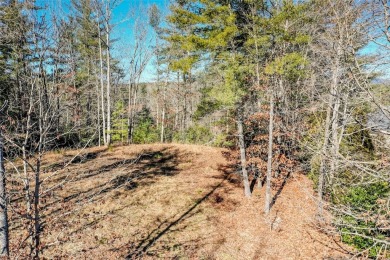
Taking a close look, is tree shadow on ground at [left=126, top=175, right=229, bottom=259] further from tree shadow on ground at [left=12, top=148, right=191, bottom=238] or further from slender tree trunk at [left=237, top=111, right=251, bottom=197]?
slender tree trunk at [left=237, top=111, right=251, bottom=197]

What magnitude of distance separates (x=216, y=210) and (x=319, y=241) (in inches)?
175

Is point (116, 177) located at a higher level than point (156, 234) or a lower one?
higher

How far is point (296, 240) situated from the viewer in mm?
9688

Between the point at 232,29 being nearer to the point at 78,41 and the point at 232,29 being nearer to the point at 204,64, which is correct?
the point at 204,64

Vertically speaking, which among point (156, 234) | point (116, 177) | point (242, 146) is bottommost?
point (156, 234)

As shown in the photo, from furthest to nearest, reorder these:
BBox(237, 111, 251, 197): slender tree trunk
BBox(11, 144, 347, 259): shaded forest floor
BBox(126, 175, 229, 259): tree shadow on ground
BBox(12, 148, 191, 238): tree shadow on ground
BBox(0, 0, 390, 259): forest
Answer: BBox(237, 111, 251, 197): slender tree trunk
BBox(12, 148, 191, 238): tree shadow on ground
BBox(11, 144, 347, 259): shaded forest floor
BBox(126, 175, 229, 259): tree shadow on ground
BBox(0, 0, 390, 259): forest

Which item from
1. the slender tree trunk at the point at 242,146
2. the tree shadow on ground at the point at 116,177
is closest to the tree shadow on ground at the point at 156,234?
the tree shadow on ground at the point at 116,177

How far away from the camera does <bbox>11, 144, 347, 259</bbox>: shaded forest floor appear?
854 centimetres

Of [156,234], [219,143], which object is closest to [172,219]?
[156,234]

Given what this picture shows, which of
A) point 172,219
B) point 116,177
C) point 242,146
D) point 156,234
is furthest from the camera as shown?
point 116,177

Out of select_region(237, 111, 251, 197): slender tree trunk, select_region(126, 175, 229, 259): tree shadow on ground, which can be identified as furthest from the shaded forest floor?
select_region(237, 111, 251, 197): slender tree trunk

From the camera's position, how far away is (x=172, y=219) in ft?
35.0

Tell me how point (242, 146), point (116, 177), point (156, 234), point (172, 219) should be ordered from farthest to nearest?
point (116, 177)
point (242, 146)
point (172, 219)
point (156, 234)

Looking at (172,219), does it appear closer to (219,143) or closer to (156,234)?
(156,234)
